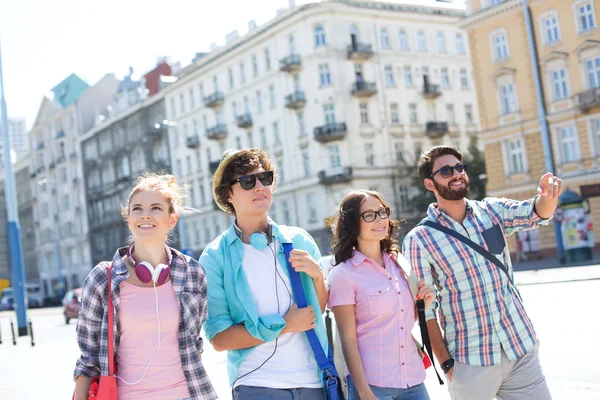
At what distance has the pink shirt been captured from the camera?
432cm

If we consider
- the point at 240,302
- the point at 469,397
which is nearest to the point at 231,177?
the point at 240,302

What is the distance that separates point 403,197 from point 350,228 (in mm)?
51789

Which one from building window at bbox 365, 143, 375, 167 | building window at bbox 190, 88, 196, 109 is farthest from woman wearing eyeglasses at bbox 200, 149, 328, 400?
building window at bbox 190, 88, 196, 109

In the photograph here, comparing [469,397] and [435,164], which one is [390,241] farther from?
[469,397]

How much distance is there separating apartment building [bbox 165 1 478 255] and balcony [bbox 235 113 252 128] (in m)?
0.08

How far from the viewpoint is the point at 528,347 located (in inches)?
178

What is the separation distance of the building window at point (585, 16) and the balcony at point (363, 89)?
17849 millimetres

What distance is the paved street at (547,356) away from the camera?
28.7ft

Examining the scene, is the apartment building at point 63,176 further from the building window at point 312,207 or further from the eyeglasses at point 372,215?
the eyeglasses at point 372,215

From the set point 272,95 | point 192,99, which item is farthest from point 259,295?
point 192,99

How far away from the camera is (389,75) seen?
56.9 meters

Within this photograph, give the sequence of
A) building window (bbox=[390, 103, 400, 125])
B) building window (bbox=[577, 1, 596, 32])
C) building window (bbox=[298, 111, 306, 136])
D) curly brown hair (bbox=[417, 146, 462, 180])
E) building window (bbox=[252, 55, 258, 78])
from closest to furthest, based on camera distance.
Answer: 1. curly brown hair (bbox=[417, 146, 462, 180])
2. building window (bbox=[577, 1, 596, 32])
3. building window (bbox=[298, 111, 306, 136])
4. building window (bbox=[390, 103, 400, 125])
5. building window (bbox=[252, 55, 258, 78])

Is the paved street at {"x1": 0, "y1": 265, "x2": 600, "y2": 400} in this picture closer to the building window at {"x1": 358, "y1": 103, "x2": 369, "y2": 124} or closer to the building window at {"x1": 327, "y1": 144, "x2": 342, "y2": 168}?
the building window at {"x1": 327, "y1": 144, "x2": 342, "y2": 168}

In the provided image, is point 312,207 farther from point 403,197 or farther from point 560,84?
point 560,84
